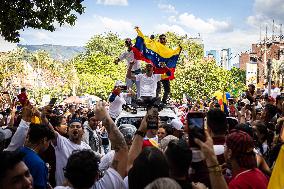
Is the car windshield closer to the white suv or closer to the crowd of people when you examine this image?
the white suv

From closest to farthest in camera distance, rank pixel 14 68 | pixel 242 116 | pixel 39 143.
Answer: pixel 39 143 < pixel 242 116 < pixel 14 68

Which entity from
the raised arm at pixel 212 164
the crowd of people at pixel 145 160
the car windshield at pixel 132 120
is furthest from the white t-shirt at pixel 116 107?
the raised arm at pixel 212 164

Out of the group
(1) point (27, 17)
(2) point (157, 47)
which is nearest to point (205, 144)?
(1) point (27, 17)

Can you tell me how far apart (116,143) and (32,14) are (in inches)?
272

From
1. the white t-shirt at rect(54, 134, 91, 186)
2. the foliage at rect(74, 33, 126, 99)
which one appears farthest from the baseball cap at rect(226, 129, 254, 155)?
the foliage at rect(74, 33, 126, 99)

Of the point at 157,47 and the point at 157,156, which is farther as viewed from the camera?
the point at 157,47

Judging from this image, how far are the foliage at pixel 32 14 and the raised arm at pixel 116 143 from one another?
646 cm

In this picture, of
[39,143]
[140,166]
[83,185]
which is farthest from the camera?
[39,143]

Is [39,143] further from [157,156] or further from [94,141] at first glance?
[94,141]

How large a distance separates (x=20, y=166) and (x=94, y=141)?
5.10 m

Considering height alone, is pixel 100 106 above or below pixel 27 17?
below

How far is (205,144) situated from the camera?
3.33 meters

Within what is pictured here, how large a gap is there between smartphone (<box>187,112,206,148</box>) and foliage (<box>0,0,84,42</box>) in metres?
6.83

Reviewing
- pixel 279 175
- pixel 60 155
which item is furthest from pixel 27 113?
pixel 279 175
